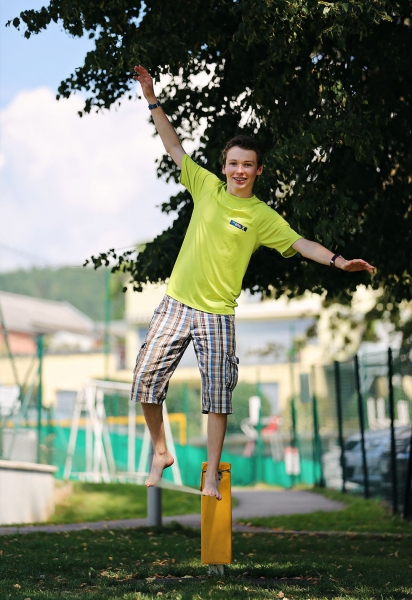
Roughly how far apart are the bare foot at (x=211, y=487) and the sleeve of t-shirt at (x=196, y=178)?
1.79 meters

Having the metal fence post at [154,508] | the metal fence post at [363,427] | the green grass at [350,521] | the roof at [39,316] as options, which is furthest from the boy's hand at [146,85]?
the roof at [39,316]

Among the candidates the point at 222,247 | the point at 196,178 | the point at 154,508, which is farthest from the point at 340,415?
the point at 222,247

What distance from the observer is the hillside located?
24953mm

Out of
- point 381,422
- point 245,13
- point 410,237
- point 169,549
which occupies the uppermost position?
point 245,13

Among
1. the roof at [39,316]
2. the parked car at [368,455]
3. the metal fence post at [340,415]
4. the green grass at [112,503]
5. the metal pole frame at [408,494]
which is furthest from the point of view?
the roof at [39,316]

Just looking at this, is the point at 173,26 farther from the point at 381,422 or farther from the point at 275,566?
the point at 381,422

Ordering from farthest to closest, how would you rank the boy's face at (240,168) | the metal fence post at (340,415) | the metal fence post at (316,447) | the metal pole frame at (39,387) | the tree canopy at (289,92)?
the metal fence post at (316,447), the metal fence post at (340,415), the metal pole frame at (39,387), the tree canopy at (289,92), the boy's face at (240,168)

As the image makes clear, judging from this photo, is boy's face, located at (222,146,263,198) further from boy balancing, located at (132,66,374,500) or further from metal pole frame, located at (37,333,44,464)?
metal pole frame, located at (37,333,44,464)

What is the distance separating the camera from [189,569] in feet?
20.6

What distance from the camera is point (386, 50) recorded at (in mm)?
7809

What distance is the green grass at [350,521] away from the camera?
1177 cm

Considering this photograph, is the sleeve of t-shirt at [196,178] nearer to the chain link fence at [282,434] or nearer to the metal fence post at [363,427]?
the chain link fence at [282,434]

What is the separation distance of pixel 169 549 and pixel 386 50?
460cm

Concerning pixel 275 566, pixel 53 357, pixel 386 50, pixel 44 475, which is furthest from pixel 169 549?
pixel 53 357
